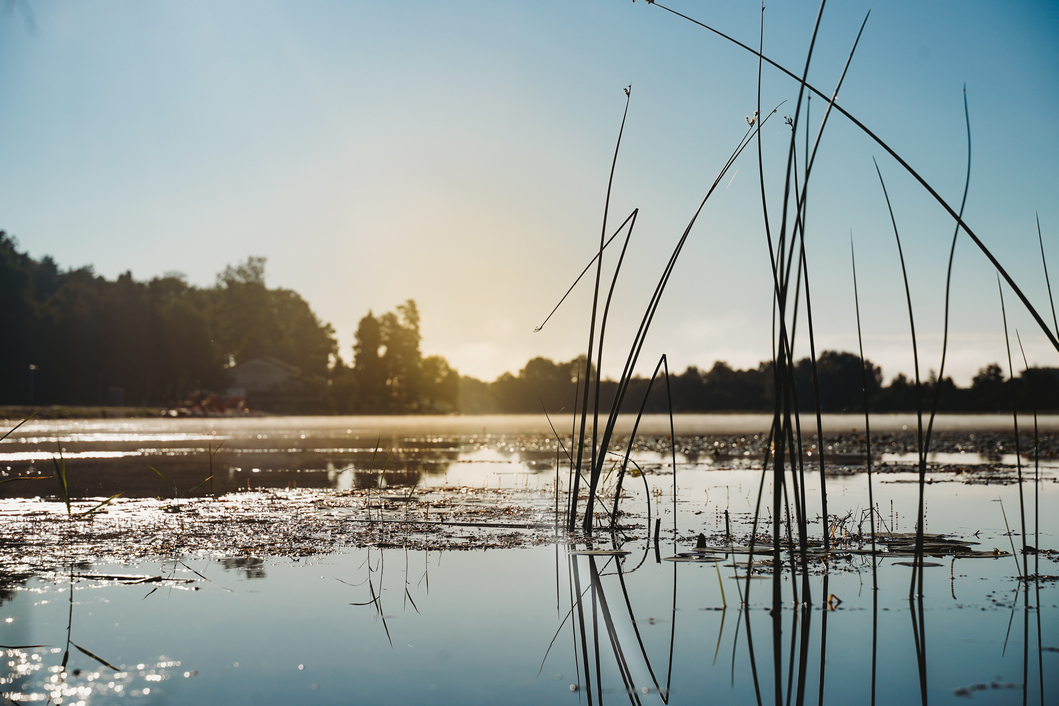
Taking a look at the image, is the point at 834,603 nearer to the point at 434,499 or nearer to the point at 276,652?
the point at 276,652

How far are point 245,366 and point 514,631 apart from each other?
245 ft

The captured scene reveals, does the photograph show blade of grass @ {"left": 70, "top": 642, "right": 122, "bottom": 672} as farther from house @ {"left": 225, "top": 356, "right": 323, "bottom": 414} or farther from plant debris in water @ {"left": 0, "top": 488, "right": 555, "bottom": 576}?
house @ {"left": 225, "top": 356, "right": 323, "bottom": 414}

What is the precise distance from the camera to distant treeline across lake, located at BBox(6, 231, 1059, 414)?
1949 inches

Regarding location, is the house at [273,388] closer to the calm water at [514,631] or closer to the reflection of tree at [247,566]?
the reflection of tree at [247,566]

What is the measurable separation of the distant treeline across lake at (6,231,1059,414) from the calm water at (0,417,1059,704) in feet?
118

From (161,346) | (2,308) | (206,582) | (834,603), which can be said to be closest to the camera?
(834,603)

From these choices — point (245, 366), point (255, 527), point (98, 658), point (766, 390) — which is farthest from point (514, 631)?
point (245, 366)

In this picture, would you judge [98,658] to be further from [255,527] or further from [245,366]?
[245,366]

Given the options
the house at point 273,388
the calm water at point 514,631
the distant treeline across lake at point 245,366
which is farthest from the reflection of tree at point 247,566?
the house at point 273,388

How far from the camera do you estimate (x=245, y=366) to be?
72312 mm

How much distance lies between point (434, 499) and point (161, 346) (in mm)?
57148

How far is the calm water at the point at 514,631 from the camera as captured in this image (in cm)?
204

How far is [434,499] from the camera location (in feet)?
20.2

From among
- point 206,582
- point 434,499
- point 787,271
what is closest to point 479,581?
point 206,582
